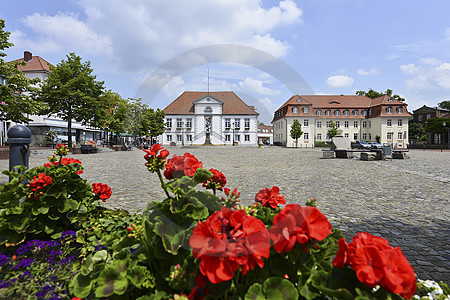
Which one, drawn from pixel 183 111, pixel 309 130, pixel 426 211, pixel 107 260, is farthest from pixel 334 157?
pixel 183 111

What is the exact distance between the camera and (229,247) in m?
0.99

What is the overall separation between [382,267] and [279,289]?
0.40 meters

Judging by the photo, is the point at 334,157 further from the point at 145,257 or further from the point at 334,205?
the point at 145,257

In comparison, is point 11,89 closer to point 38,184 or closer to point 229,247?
point 38,184

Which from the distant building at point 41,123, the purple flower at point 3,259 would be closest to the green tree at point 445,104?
the distant building at point 41,123

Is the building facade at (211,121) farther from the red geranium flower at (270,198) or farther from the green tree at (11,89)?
the red geranium flower at (270,198)

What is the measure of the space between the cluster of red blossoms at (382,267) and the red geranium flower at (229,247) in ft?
1.11

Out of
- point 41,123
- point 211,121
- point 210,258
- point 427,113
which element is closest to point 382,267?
point 210,258

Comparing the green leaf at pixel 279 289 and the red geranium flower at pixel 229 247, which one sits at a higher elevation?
the red geranium flower at pixel 229 247

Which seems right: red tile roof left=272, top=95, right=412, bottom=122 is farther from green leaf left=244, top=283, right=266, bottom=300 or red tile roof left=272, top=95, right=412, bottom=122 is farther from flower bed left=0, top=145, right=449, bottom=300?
green leaf left=244, top=283, right=266, bottom=300

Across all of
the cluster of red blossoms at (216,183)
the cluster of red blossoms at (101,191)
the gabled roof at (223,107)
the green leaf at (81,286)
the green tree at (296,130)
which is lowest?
the green leaf at (81,286)

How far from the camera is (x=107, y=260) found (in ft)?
5.78

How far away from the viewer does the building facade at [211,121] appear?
62.1 m

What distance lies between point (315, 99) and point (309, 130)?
15713mm
